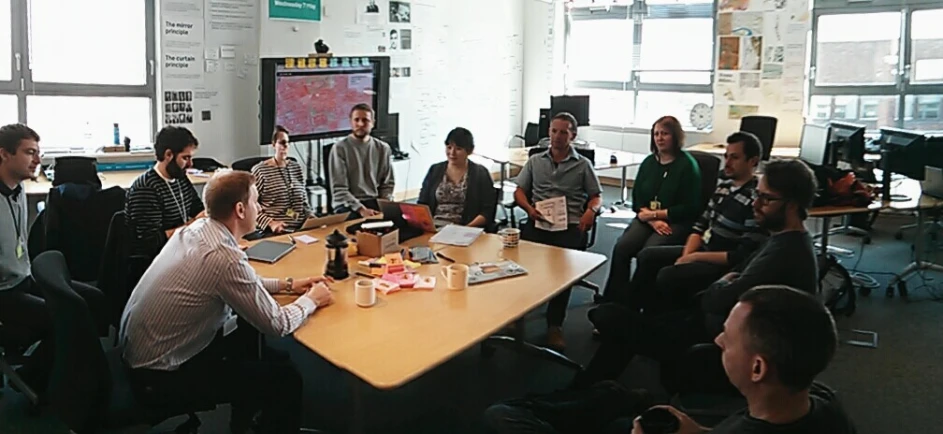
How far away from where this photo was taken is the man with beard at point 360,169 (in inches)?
207

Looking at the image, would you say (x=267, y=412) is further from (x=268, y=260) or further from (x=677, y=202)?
(x=677, y=202)

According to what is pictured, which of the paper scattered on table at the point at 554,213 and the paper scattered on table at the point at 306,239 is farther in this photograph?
the paper scattered on table at the point at 554,213

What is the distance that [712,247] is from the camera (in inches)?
168

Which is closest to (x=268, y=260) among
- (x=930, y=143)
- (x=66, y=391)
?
(x=66, y=391)

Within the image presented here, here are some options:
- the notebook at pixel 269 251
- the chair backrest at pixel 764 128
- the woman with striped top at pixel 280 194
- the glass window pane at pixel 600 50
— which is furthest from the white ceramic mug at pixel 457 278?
the glass window pane at pixel 600 50

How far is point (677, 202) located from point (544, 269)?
158cm

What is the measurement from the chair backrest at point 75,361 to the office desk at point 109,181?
2635 mm

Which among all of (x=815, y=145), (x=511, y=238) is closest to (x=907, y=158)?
(x=815, y=145)

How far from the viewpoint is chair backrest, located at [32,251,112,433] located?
7.79ft

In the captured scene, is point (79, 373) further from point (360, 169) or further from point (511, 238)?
point (360, 169)

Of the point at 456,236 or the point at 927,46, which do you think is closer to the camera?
the point at 456,236

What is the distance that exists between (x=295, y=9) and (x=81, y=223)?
133 inches

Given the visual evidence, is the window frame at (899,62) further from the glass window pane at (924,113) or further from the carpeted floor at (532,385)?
the carpeted floor at (532,385)

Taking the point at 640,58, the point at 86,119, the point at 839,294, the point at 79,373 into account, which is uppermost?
the point at 640,58
